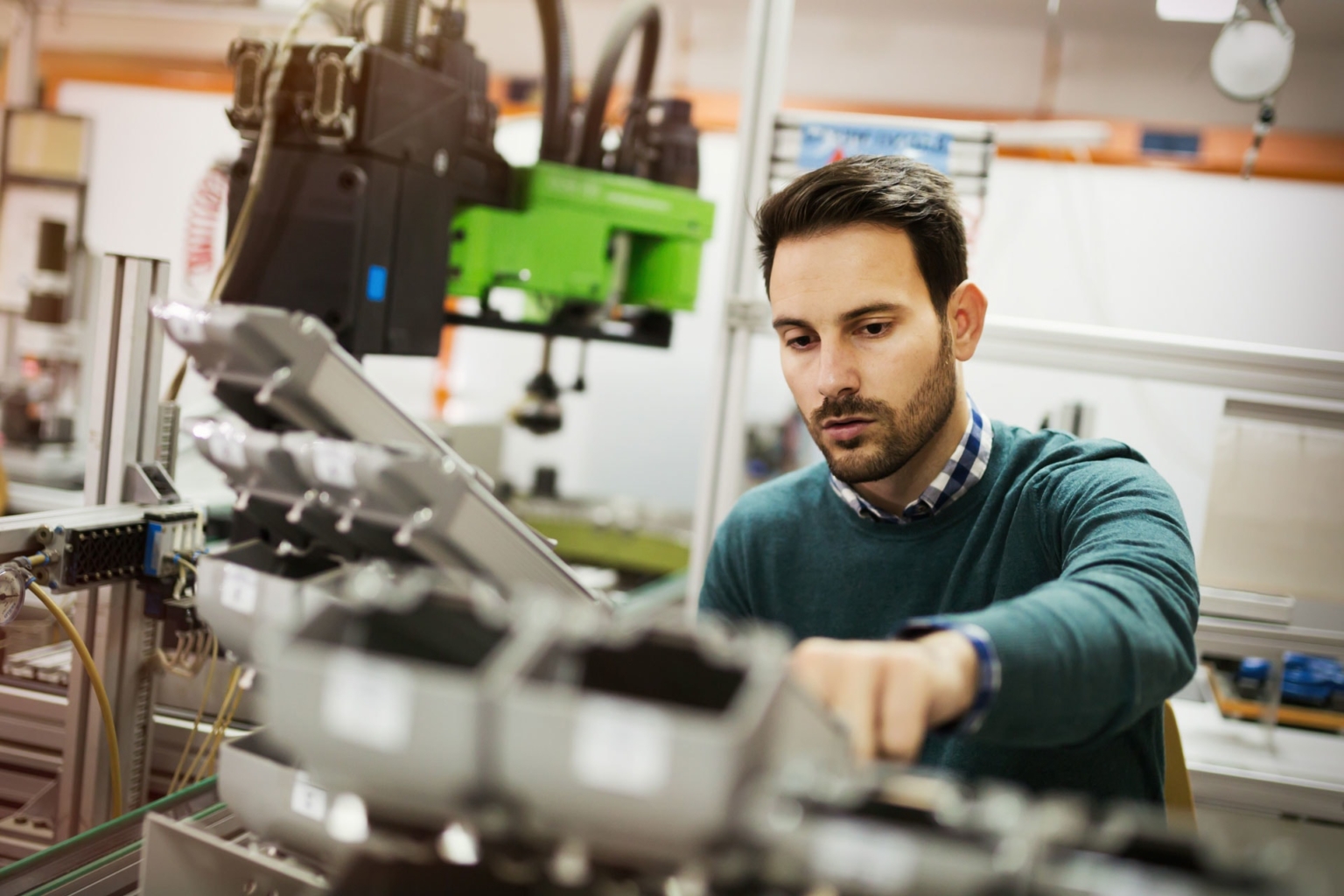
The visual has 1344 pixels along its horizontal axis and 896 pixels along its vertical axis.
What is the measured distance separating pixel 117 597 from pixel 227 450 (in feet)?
2.28

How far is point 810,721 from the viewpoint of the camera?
531mm

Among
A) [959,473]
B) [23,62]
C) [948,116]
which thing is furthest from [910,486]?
[23,62]

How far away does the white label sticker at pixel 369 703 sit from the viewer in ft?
1.55

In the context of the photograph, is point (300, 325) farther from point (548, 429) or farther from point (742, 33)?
point (742, 33)

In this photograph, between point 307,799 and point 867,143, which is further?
point 867,143

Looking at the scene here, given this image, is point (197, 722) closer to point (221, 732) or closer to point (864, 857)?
point (221, 732)

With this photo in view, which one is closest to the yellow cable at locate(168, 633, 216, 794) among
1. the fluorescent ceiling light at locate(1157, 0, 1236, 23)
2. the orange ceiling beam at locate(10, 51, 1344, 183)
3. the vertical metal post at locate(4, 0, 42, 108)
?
the fluorescent ceiling light at locate(1157, 0, 1236, 23)

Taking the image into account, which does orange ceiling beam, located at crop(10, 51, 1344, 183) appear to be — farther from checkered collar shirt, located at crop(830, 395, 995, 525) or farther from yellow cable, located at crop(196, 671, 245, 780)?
yellow cable, located at crop(196, 671, 245, 780)

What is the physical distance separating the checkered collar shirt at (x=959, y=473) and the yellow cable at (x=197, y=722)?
0.88 meters

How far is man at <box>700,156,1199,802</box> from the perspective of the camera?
1.17 meters

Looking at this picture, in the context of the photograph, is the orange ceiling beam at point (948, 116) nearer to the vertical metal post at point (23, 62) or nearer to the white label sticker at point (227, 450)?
the vertical metal post at point (23, 62)

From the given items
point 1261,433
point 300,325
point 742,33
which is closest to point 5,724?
point 300,325

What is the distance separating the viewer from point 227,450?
0.78 meters

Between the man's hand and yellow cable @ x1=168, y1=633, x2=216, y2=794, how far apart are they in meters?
1.02
